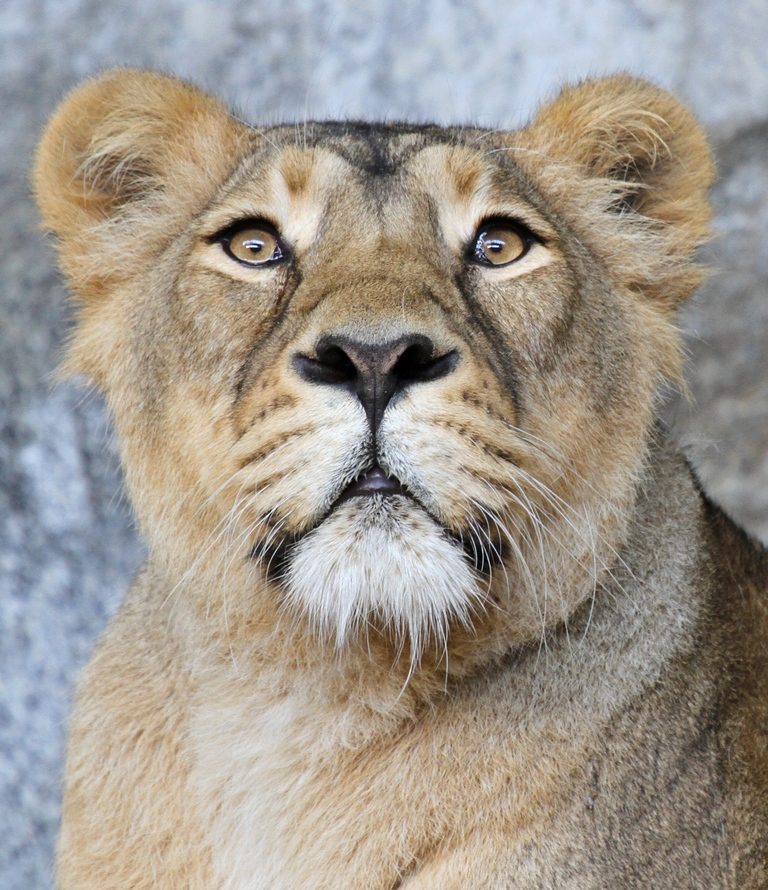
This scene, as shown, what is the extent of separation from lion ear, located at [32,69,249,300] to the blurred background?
1.73m

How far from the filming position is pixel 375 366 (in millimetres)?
2379

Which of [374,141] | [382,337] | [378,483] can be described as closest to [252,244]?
[374,141]

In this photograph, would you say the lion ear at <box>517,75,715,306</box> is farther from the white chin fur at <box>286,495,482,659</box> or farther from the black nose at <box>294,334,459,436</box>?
the white chin fur at <box>286,495,482,659</box>

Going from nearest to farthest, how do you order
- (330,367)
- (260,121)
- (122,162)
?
(330,367) < (122,162) < (260,121)

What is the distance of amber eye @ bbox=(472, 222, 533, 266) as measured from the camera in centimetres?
304

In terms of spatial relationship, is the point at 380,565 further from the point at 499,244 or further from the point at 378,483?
the point at 499,244

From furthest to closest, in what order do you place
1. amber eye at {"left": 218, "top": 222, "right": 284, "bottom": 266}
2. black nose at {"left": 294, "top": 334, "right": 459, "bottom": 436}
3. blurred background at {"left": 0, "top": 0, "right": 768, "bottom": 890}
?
blurred background at {"left": 0, "top": 0, "right": 768, "bottom": 890}
amber eye at {"left": 218, "top": 222, "right": 284, "bottom": 266}
black nose at {"left": 294, "top": 334, "right": 459, "bottom": 436}

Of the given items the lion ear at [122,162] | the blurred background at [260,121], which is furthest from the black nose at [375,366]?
the blurred background at [260,121]

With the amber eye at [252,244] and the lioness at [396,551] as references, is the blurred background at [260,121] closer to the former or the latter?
the lioness at [396,551]

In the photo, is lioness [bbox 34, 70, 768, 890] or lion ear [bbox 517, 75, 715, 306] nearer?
lioness [bbox 34, 70, 768, 890]

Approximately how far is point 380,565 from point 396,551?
0.04 meters

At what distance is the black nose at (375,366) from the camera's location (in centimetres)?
238

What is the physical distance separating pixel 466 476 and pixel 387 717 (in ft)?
2.27

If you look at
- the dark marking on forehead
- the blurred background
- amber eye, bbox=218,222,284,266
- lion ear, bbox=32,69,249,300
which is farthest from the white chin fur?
the blurred background
